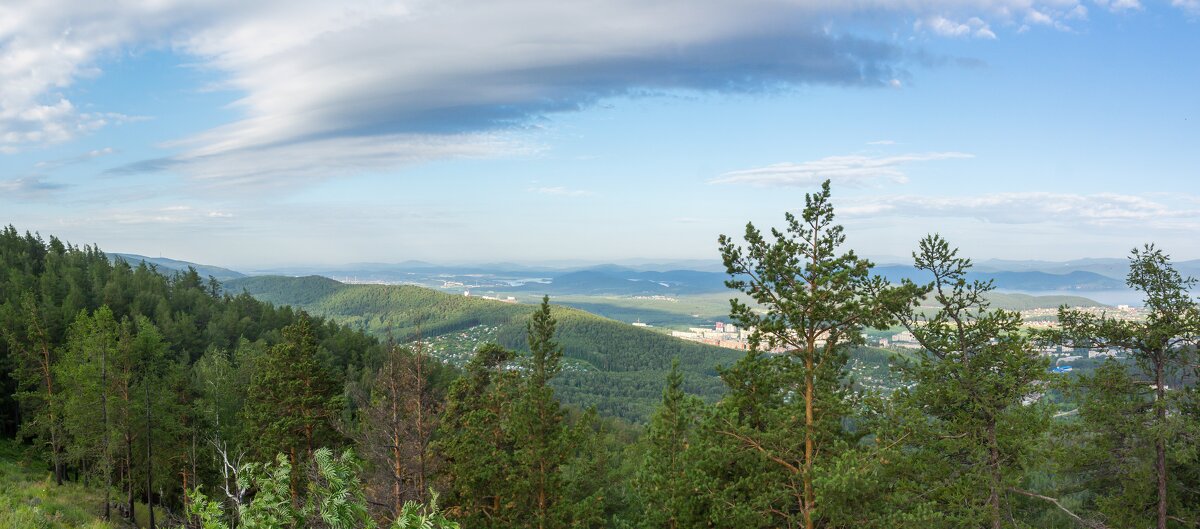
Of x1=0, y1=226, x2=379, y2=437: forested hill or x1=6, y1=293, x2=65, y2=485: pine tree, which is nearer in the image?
x1=6, y1=293, x2=65, y2=485: pine tree

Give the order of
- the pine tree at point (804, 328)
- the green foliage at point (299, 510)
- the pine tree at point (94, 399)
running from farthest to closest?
the pine tree at point (94, 399) < the pine tree at point (804, 328) < the green foliage at point (299, 510)

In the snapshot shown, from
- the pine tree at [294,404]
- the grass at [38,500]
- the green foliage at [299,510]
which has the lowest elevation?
the grass at [38,500]

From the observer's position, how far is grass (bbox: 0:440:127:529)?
57.3 feet

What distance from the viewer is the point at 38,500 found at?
22.4 metres

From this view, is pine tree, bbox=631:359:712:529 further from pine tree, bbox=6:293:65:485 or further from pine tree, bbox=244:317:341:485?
pine tree, bbox=6:293:65:485

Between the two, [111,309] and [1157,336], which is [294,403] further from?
[111,309]

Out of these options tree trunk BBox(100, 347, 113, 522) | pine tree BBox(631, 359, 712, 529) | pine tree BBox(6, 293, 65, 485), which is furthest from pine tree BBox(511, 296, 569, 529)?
pine tree BBox(6, 293, 65, 485)

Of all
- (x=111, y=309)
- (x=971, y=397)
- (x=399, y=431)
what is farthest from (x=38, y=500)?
(x=111, y=309)

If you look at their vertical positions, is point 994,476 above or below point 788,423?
below

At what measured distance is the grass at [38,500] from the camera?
17.5 metres

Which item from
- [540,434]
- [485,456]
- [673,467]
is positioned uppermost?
[540,434]

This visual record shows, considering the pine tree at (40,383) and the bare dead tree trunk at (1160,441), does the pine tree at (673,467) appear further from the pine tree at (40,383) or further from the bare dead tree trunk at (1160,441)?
the pine tree at (40,383)

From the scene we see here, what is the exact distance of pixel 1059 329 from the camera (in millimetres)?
18547

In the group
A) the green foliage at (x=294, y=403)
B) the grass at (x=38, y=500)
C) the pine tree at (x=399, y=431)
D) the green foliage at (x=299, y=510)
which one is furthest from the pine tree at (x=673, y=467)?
the grass at (x=38, y=500)
